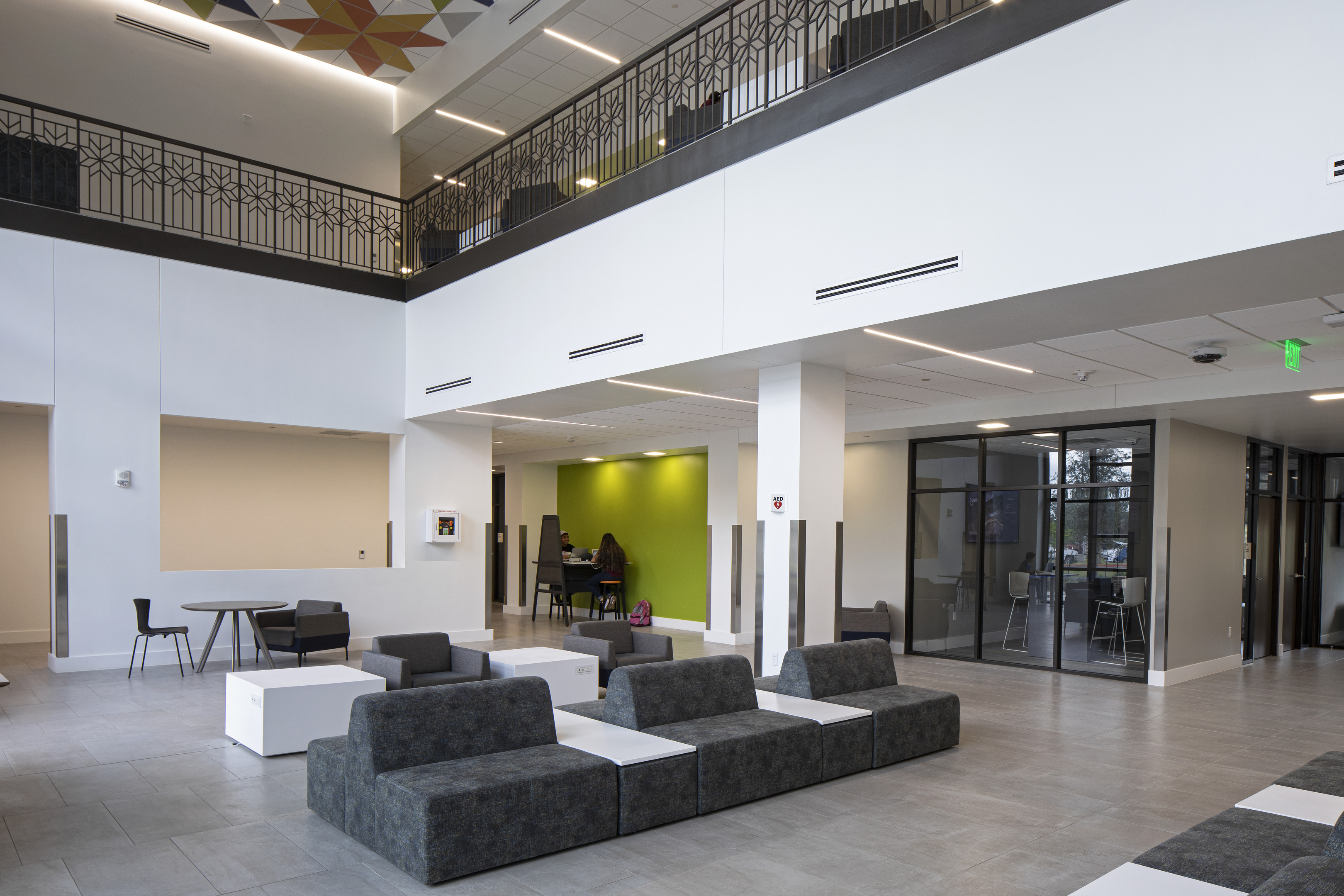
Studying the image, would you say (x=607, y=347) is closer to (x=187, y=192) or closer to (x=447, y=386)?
(x=447, y=386)

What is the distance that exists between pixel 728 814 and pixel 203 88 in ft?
41.1

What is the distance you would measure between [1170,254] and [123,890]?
5697 mm

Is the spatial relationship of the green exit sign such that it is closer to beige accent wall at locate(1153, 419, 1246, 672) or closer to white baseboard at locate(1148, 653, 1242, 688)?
beige accent wall at locate(1153, 419, 1246, 672)

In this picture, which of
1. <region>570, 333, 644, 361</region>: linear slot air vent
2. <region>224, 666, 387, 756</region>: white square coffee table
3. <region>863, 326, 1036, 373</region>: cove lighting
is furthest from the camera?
<region>570, 333, 644, 361</region>: linear slot air vent

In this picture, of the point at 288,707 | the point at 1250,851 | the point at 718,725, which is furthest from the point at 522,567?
the point at 1250,851

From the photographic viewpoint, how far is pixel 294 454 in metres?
12.7

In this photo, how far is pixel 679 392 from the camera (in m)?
9.19

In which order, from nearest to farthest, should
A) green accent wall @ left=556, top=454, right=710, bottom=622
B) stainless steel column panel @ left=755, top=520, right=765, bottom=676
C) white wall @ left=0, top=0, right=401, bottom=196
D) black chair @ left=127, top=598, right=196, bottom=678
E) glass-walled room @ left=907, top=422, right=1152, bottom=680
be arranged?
1. stainless steel column panel @ left=755, top=520, right=765, bottom=676
2. black chair @ left=127, top=598, right=196, bottom=678
3. glass-walled room @ left=907, top=422, right=1152, bottom=680
4. white wall @ left=0, top=0, right=401, bottom=196
5. green accent wall @ left=556, top=454, right=710, bottom=622

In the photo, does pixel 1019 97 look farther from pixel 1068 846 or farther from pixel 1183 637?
pixel 1183 637

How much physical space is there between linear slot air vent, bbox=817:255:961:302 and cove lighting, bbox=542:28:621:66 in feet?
23.1

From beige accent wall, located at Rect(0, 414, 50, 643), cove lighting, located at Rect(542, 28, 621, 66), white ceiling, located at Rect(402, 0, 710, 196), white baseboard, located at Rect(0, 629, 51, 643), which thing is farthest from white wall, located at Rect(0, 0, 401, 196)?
white baseboard, located at Rect(0, 629, 51, 643)

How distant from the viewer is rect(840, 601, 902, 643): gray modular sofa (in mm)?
11820

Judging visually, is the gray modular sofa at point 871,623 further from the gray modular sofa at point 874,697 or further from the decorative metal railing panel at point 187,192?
the decorative metal railing panel at point 187,192

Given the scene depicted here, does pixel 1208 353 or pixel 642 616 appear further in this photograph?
pixel 642 616
